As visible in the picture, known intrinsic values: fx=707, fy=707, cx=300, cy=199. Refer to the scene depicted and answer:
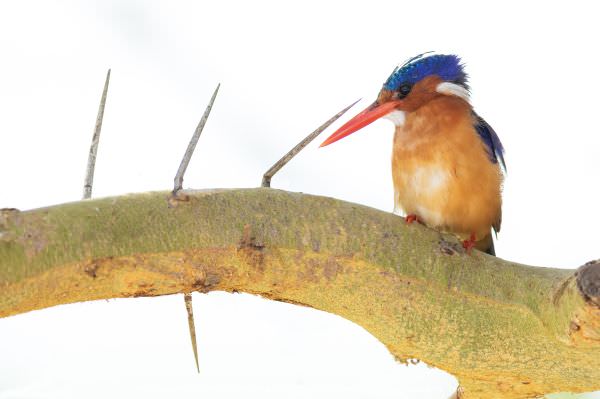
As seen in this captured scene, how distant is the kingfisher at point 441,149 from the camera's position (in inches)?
58.1

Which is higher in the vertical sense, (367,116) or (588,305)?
(367,116)

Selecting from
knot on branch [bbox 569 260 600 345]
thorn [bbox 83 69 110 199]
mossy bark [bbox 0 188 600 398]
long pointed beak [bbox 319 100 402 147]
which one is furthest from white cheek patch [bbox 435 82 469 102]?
thorn [bbox 83 69 110 199]

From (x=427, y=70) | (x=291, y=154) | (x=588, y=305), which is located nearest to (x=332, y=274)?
(x=291, y=154)

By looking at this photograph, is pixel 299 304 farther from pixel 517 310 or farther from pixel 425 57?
pixel 425 57

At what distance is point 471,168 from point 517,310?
49cm

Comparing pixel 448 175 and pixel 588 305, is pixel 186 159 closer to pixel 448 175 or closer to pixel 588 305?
pixel 588 305

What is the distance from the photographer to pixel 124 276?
885 mm

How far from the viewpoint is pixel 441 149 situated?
1498mm

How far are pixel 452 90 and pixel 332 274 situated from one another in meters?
0.83

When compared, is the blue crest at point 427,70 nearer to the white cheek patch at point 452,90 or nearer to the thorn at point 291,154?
the white cheek patch at point 452,90

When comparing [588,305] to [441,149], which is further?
[441,149]

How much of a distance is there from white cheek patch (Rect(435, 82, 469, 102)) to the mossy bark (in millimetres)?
637

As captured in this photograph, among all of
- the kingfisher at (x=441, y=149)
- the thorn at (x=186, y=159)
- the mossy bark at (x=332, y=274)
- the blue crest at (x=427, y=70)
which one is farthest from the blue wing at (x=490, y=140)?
the thorn at (x=186, y=159)

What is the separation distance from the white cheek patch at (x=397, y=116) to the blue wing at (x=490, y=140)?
0.53 feet
